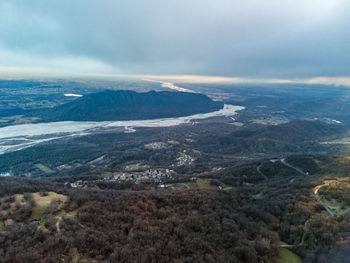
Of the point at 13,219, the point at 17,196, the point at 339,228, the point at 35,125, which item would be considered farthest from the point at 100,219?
the point at 35,125

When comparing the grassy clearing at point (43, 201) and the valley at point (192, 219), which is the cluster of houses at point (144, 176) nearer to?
the valley at point (192, 219)

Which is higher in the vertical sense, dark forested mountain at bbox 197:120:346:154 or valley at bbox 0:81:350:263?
valley at bbox 0:81:350:263

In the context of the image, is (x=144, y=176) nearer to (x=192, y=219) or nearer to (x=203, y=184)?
(x=203, y=184)

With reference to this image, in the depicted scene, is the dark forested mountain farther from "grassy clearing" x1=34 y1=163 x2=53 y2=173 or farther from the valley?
"grassy clearing" x1=34 y1=163 x2=53 y2=173

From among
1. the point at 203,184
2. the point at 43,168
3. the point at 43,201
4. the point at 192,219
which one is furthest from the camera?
the point at 43,168

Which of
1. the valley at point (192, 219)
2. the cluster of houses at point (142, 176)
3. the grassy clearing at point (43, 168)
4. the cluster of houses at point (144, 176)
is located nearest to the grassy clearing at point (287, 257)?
the valley at point (192, 219)

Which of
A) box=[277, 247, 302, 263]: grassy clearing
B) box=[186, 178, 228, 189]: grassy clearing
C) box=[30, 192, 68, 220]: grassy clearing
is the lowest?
box=[186, 178, 228, 189]: grassy clearing

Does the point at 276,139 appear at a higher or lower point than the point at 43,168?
higher

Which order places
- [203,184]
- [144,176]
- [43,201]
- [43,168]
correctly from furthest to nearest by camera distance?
[43,168] < [144,176] < [203,184] < [43,201]

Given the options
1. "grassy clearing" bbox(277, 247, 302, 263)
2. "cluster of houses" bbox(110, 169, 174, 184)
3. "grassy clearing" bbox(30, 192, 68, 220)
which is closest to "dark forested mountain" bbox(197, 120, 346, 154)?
"cluster of houses" bbox(110, 169, 174, 184)

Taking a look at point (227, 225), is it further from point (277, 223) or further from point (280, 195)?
point (280, 195)

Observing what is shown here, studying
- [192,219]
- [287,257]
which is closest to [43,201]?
[192,219]

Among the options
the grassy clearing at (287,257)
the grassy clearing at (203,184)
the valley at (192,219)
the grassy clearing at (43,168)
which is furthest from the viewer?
the grassy clearing at (43,168)
